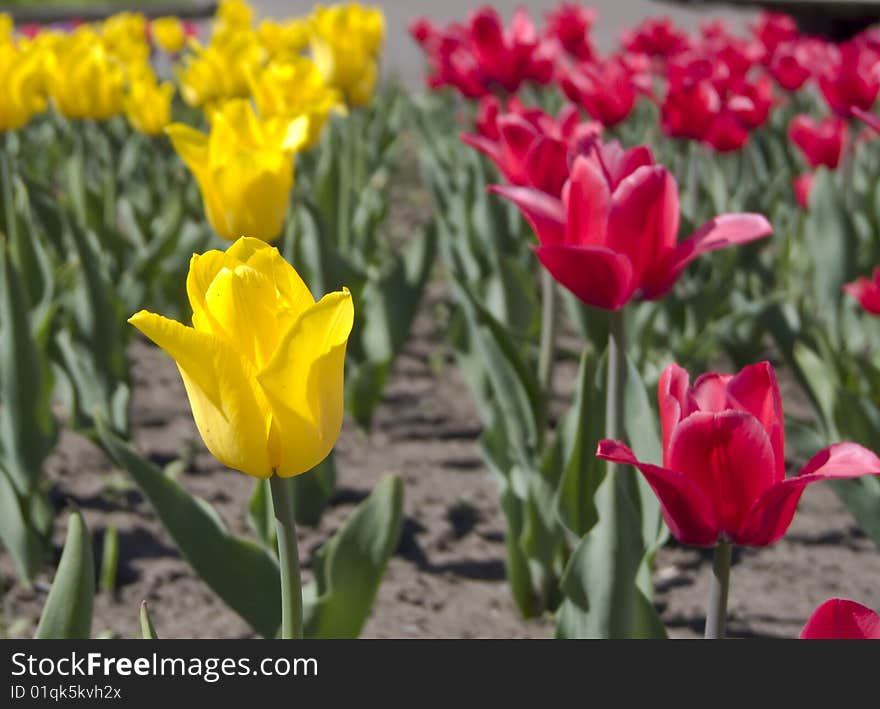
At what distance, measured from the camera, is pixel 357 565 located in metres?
1.57

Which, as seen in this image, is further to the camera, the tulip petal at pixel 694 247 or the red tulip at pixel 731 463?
the tulip petal at pixel 694 247

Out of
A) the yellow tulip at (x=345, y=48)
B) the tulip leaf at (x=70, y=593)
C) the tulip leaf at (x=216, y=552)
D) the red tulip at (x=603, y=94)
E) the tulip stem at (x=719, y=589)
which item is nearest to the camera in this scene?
the tulip stem at (x=719, y=589)

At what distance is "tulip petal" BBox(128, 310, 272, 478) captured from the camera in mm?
1055

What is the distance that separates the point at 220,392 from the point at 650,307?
171cm

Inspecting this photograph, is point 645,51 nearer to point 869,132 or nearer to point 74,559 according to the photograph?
point 869,132

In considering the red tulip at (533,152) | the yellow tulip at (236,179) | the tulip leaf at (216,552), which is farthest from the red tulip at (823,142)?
the tulip leaf at (216,552)

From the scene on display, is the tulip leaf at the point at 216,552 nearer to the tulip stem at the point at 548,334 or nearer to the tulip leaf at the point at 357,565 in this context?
the tulip leaf at the point at 357,565

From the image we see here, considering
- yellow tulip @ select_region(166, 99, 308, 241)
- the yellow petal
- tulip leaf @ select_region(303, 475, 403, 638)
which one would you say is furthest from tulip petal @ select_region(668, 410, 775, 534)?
yellow tulip @ select_region(166, 99, 308, 241)

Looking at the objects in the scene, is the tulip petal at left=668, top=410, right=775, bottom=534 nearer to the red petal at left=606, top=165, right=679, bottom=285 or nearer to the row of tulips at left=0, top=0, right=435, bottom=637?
the row of tulips at left=0, top=0, right=435, bottom=637

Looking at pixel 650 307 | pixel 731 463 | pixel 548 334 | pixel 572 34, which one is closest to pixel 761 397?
pixel 731 463

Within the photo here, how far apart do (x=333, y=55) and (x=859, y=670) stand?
315 cm

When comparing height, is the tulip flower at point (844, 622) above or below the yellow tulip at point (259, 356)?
below

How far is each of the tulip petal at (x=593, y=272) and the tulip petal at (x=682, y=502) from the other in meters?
0.38

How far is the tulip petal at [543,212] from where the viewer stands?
1.51 m
